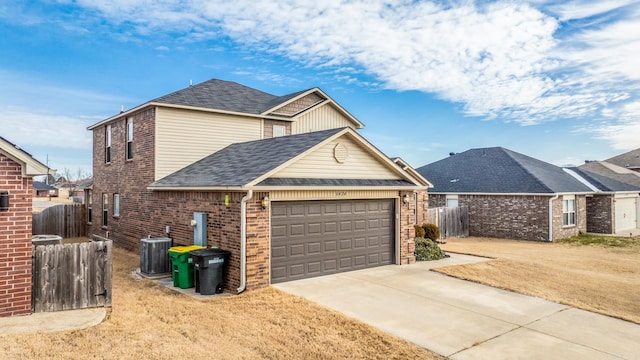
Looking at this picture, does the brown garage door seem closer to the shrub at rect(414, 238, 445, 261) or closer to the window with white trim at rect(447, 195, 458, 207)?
the shrub at rect(414, 238, 445, 261)

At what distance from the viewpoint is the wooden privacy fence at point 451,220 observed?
22.8 metres

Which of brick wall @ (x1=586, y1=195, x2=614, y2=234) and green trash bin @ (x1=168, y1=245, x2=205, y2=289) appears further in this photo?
brick wall @ (x1=586, y1=195, x2=614, y2=234)

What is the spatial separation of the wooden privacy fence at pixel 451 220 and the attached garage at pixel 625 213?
35.7ft

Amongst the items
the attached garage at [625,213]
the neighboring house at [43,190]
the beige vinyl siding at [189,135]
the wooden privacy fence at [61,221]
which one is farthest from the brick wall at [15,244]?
the neighboring house at [43,190]

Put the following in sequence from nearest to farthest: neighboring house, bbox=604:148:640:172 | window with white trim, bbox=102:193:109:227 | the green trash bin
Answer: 1. the green trash bin
2. window with white trim, bbox=102:193:109:227
3. neighboring house, bbox=604:148:640:172

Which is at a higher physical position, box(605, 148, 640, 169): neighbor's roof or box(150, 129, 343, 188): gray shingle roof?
box(605, 148, 640, 169): neighbor's roof

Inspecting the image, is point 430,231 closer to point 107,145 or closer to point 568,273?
point 568,273

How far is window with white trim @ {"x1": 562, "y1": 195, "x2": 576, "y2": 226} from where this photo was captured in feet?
76.2

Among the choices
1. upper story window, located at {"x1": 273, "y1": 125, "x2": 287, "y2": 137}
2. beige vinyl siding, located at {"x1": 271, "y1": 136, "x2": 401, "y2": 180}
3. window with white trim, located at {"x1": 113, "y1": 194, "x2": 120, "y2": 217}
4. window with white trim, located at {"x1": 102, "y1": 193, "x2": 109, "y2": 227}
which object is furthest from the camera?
window with white trim, located at {"x1": 102, "y1": 193, "x2": 109, "y2": 227}

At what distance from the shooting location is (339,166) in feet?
40.0

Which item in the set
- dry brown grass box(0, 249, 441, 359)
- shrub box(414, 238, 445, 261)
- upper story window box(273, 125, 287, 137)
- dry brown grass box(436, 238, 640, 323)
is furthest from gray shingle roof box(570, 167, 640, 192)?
dry brown grass box(0, 249, 441, 359)

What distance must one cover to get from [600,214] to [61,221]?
33184 mm

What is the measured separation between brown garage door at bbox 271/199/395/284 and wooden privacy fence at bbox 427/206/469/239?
400 inches

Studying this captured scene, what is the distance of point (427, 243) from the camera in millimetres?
15359
